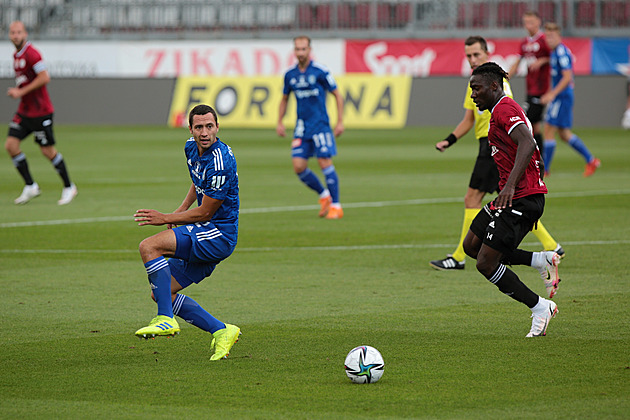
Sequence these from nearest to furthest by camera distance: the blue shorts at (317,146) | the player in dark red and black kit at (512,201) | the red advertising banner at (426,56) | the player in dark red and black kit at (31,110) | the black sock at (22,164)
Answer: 1. the player in dark red and black kit at (512,201)
2. the blue shorts at (317,146)
3. the player in dark red and black kit at (31,110)
4. the black sock at (22,164)
5. the red advertising banner at (426,56)

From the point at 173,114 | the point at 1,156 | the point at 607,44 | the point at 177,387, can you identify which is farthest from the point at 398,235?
the point at 607,44

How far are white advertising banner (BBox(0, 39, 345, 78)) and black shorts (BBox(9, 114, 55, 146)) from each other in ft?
77.5

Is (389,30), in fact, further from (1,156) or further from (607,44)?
(1,156)

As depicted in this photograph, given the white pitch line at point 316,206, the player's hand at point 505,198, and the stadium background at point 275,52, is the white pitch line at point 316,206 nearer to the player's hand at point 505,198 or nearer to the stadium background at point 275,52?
the player's hand at point 505,198

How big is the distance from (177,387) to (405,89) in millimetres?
26323

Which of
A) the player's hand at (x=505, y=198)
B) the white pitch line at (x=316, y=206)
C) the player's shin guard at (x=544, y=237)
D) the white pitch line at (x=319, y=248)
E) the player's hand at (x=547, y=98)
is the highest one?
the player's hand at (x=505, y=198)

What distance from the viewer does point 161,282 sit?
607cm

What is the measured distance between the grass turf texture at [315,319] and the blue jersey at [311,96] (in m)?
1.19

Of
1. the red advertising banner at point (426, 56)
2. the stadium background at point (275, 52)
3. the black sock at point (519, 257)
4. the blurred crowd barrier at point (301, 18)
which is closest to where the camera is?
the black sock at point (519, 257)

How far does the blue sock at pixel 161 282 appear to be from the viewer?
6.05m

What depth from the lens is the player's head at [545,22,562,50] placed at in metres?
16.6

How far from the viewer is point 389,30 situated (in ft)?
123

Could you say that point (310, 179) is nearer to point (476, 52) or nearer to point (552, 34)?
point (476, 52)

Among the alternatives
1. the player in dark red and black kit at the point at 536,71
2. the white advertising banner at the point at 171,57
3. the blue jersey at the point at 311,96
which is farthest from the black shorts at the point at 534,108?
the white advertising banner at the point at 171,57
